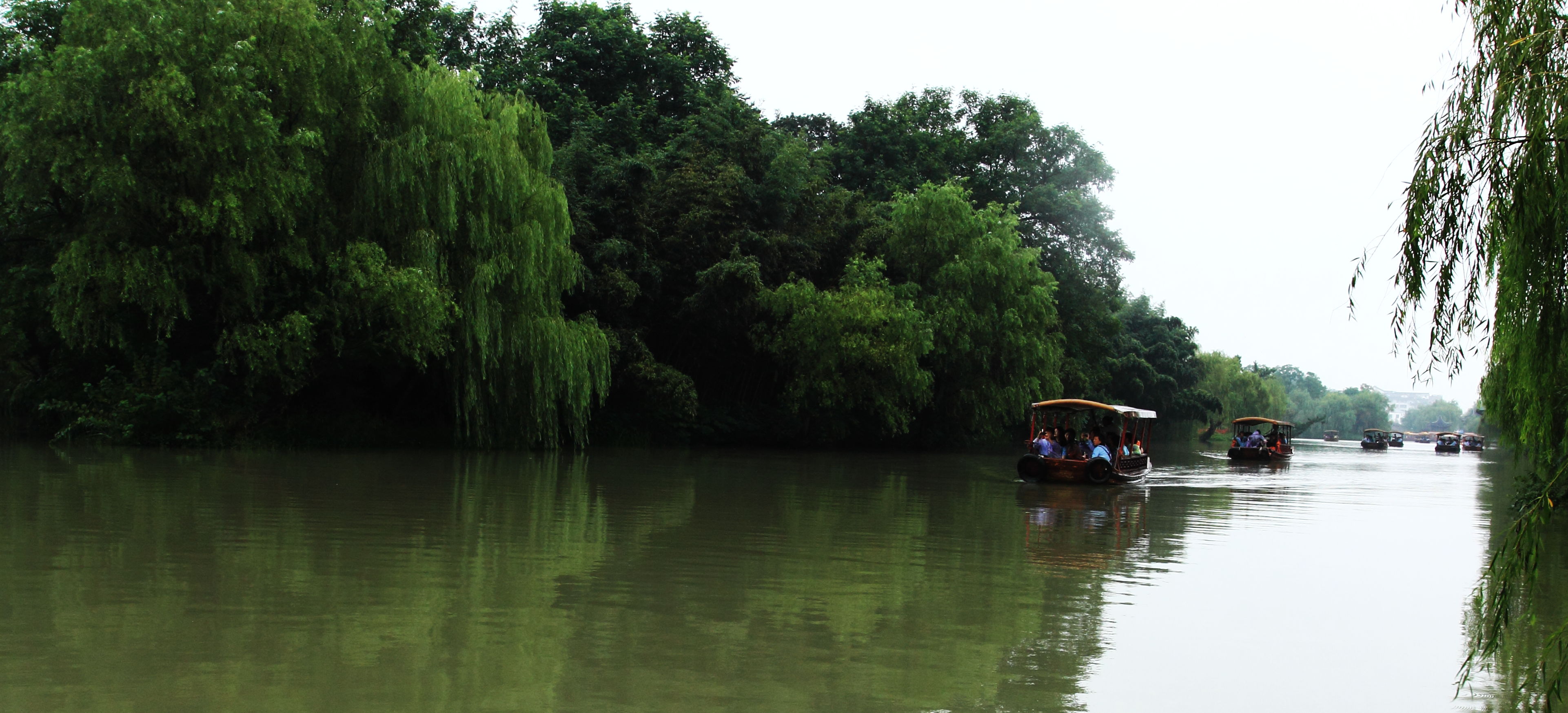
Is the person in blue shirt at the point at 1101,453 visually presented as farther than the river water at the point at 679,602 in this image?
Yes

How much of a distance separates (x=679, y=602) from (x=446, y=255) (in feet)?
65.7

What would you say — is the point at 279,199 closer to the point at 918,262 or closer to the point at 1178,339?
the point at 918,262

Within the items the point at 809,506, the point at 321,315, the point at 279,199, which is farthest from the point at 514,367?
the point at 809,506

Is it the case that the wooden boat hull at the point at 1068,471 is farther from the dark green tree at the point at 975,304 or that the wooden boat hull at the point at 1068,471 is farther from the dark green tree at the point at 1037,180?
the dark green tree at the point at 1037,180

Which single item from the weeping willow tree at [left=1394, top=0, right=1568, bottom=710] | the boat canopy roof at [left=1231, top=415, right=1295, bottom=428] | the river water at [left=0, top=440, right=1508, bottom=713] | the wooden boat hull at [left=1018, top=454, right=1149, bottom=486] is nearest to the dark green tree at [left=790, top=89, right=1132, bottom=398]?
the boat canopy roof at [left=1231, top=415, right=1295, bottom=428]

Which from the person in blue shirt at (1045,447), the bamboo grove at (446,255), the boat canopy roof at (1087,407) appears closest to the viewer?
the bamboo grove at (446,255)

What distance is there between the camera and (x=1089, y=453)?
92.9 feet

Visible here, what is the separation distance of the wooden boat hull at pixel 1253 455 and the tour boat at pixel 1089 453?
564 inches

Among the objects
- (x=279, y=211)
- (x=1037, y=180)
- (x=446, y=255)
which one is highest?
(x=1037, y=180)

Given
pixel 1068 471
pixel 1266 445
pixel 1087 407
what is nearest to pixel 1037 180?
pixel 1266 445

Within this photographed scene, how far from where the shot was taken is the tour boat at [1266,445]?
153 feet

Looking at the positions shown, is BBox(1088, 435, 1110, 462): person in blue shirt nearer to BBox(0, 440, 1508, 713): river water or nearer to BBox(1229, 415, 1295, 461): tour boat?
BBox(0, 440, 1508, 713): river water

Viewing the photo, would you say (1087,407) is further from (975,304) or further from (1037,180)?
(1037,180)

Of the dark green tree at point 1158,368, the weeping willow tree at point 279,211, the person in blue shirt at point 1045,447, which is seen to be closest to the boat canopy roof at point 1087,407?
the person in blue shirt at point 1045,447
